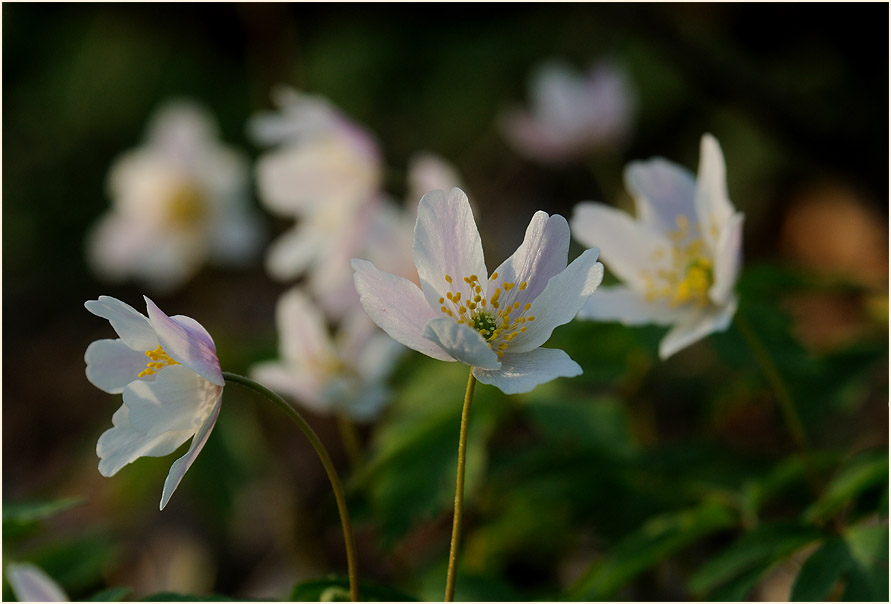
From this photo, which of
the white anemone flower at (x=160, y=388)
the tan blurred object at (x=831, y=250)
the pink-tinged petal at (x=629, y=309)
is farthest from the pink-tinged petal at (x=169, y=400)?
the tan blurred object at (x=831, y=250)

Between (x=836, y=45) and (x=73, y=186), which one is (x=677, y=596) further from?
(x=73, y=186)

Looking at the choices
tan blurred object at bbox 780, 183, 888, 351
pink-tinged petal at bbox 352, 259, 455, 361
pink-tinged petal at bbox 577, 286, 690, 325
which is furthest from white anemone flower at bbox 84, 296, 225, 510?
tan blurred object at bbox 780, 183, 888, 351

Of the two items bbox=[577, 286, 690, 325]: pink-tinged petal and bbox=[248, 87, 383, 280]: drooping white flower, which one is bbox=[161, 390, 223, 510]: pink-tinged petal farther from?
bbox=[248, 87, 383, 280]: drooping white flower

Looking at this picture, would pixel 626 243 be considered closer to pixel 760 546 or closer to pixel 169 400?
pixel 760 546

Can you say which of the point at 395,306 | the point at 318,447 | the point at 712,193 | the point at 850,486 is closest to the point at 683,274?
the point at 712,193

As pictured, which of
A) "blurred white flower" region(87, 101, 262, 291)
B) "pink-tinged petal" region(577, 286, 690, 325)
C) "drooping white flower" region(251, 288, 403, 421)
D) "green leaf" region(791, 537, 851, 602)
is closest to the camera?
"green leaf" region(791, 537, 851, 602)

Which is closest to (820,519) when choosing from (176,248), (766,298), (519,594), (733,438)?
(519,594)
